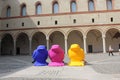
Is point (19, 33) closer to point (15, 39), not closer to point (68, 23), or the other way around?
point (15, 39)

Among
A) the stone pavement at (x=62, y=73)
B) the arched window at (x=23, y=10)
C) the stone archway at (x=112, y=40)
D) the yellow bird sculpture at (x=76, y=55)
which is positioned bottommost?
the stone pavement at (x=62, y=73)

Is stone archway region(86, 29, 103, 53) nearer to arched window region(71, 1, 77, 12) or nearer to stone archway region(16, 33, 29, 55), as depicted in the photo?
arched window region(71, 1, 77, 12)

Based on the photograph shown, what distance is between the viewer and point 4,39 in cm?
3741

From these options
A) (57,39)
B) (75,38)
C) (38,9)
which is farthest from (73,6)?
(57,39)

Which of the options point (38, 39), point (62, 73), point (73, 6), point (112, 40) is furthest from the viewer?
point (38, 39)

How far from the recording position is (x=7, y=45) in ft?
122

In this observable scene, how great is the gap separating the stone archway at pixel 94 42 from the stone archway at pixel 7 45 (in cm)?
1412

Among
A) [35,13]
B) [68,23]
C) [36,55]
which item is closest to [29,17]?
[35,13]

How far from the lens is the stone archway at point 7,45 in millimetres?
37031

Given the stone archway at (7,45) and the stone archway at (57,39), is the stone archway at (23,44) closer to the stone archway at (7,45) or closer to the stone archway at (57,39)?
the stone archway at (7,45)

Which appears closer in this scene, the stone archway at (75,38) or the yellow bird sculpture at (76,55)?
the yellow bird sculpture at (76,55)

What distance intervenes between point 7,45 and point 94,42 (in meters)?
16.1

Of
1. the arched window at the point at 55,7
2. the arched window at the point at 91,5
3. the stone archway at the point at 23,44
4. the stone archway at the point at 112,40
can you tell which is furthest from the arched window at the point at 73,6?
the stone archway at the point at 23,44

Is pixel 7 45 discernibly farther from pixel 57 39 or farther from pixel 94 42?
pixel 94 42
